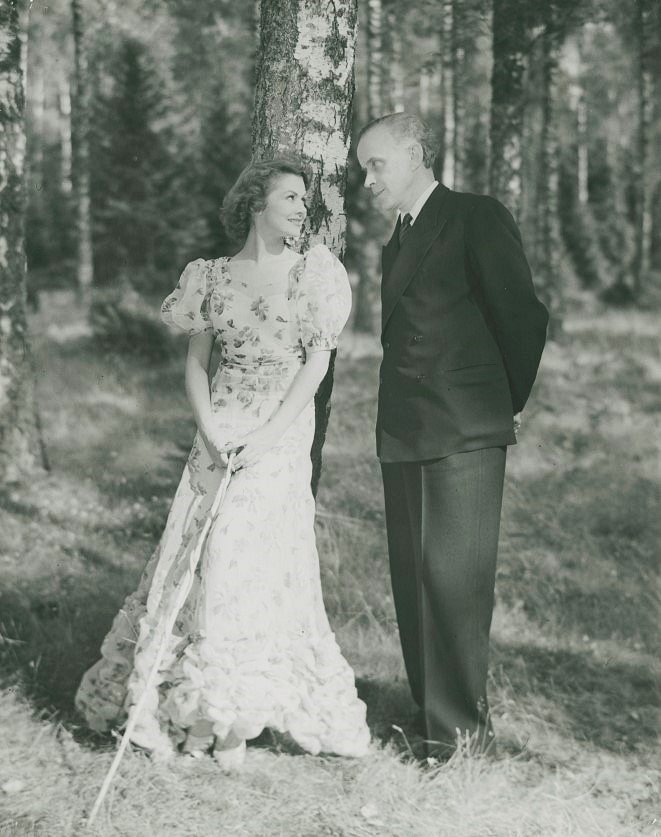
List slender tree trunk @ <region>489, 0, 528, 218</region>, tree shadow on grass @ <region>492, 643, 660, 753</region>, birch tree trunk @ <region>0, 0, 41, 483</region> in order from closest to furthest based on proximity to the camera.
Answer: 1. tree shadow on grass @ <region>492, 643, 660, 753</region>
2. birch tree trunk @ <region>0, 0, 41, 483</region>
3. slender tree trunk @ <region>489, 0, 528, 218</region>

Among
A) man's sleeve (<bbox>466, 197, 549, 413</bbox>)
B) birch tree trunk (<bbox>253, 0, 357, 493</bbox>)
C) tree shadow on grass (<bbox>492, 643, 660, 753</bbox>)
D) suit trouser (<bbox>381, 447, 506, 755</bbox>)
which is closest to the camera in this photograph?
man's sleeve (<bbox>466, 197, 549, 413</bbox>)

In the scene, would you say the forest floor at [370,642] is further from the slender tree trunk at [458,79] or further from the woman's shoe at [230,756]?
the slender tree trunk at [458,79]

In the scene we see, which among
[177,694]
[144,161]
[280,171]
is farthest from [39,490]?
[144,161]

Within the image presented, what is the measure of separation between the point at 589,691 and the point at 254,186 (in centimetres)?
298

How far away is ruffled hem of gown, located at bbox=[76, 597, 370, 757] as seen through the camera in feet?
11.7

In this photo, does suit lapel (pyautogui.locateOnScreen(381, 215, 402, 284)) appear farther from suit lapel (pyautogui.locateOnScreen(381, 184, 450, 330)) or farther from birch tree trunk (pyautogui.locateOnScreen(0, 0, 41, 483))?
birch tree trunk (pyautogui.locateOnScreen(0, 0, 41, 483))

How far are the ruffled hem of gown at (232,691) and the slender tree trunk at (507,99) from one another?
5641mm

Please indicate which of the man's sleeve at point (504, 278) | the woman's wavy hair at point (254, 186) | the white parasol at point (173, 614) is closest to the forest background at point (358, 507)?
the white parasol at point (173, 614)

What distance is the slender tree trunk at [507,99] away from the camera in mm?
7855

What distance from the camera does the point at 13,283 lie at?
6863 millimetres

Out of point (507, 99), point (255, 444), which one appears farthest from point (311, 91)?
point (507, 99)

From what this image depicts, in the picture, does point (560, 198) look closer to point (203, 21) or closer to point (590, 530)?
point (203, 21)

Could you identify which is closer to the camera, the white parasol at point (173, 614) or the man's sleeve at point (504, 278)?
the white parasol at point (173, 614)

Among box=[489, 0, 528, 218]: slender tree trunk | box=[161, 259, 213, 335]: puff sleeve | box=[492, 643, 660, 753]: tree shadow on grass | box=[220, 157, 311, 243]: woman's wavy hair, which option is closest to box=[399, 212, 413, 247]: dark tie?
box=[220, 157, 311, 243]: woman's wavy hair
